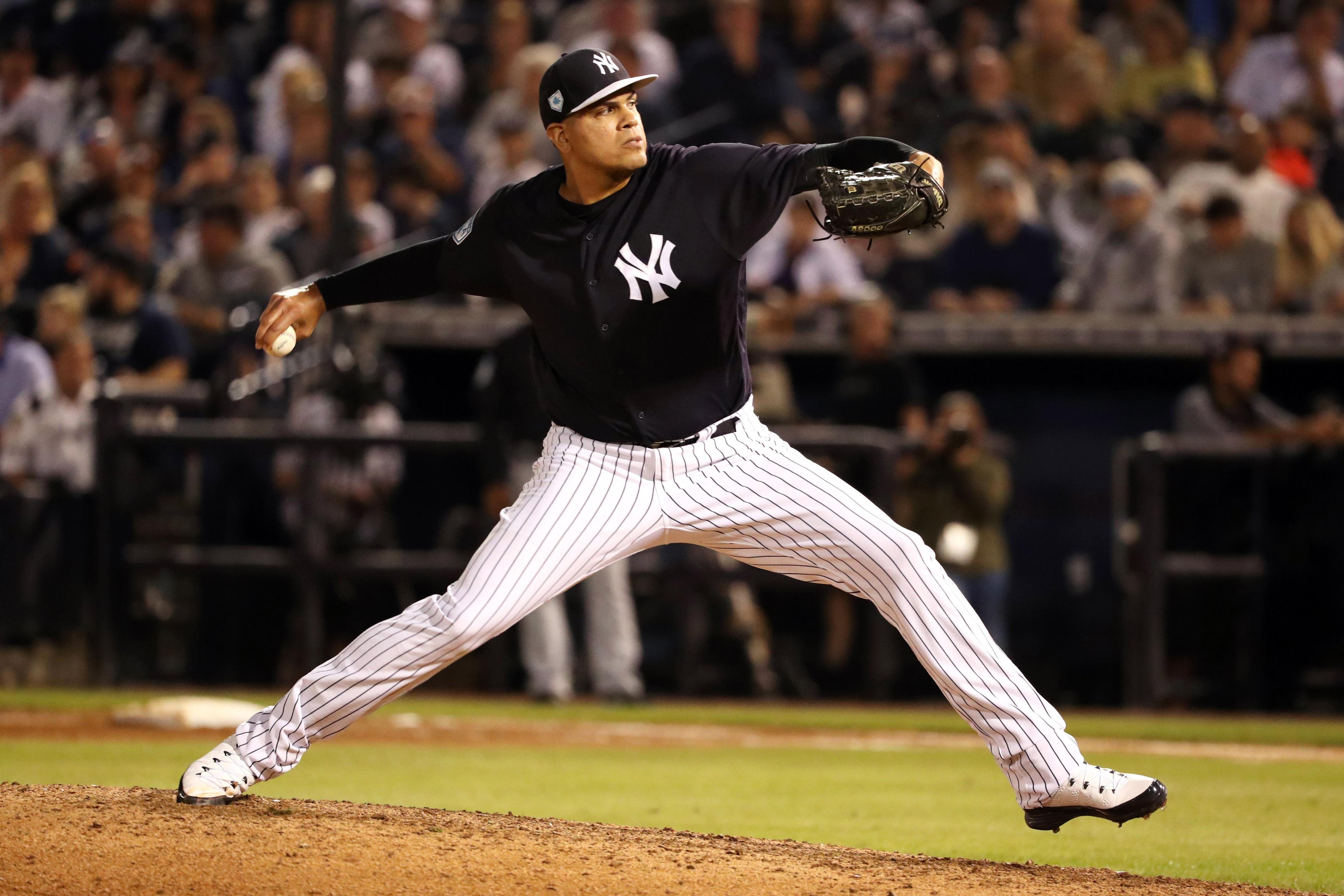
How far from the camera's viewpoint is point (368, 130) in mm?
12820

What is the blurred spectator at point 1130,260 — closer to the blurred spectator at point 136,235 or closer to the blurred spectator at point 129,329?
the blurred spectator at point 129,329

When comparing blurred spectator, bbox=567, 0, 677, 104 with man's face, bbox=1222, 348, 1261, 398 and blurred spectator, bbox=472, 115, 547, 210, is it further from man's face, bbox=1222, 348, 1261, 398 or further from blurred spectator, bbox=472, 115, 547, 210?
man's face, bbox=1222, 348, 1261, 398

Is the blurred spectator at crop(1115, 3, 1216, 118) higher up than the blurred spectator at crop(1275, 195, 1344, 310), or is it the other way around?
the blurred spectator at crop(1115, 3, 1216, 118)

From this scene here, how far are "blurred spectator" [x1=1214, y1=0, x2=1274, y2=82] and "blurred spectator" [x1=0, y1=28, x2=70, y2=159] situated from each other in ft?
29.3

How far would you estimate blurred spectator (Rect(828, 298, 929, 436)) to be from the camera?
32.4ft

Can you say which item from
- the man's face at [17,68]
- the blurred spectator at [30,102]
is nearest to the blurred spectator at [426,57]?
the blurred spectator at [30,102]

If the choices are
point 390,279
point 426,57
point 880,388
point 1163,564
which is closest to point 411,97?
point 426,57

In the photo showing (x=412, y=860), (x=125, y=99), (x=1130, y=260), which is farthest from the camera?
(x=125, y=99)

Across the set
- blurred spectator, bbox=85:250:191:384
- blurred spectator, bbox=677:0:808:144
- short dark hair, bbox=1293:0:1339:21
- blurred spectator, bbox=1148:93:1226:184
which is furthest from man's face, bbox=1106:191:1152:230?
blurred spectator, bbox=85:250:191:384

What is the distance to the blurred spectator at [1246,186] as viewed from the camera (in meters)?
10.3

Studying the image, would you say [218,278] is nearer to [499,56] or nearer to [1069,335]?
[499,56]

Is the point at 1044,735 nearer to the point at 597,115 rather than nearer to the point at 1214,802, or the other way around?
the point at 597,115

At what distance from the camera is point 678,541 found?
430 centimetres

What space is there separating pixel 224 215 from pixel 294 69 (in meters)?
2.35
